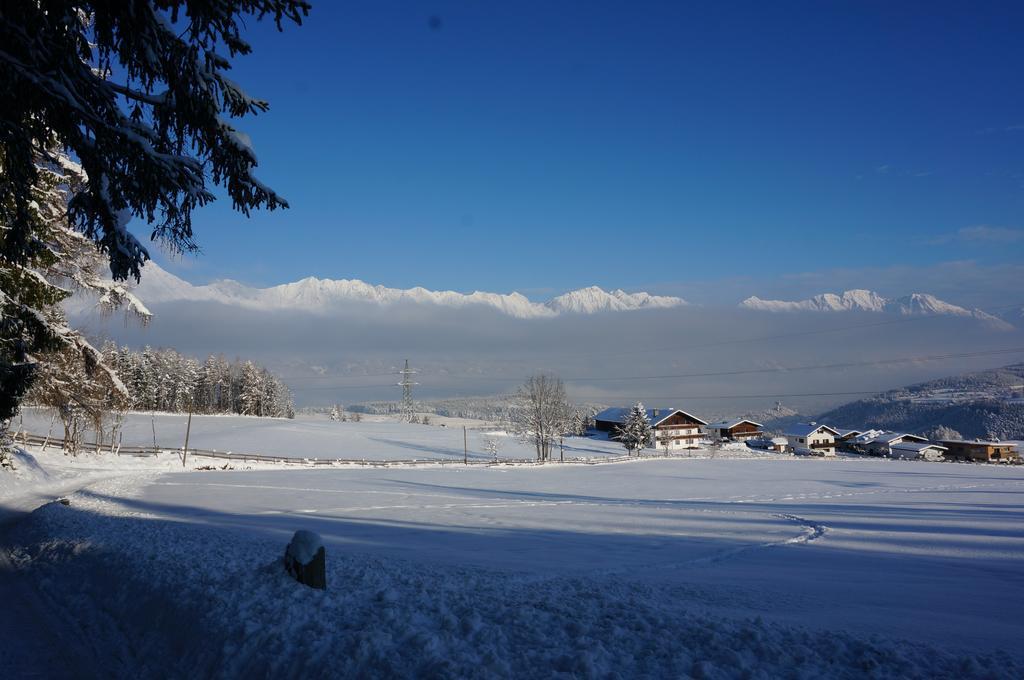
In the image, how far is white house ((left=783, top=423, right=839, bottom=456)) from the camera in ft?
349

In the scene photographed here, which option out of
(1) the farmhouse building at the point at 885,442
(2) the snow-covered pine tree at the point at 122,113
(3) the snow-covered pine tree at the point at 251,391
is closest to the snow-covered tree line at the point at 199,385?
(3) the snow-covered pine tree at the point at 251,391

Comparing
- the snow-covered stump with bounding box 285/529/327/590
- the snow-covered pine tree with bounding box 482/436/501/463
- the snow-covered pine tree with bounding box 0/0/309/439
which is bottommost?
the snow-covered pine tree with bounding box 482/436/501/463

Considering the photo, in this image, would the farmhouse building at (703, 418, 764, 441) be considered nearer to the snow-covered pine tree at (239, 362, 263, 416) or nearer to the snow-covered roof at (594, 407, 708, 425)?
the snow-covered roof at (594, 407, 708, 425)

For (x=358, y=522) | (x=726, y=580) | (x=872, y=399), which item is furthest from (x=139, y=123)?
(x=872, y=399)

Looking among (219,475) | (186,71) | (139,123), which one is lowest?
(219,475)

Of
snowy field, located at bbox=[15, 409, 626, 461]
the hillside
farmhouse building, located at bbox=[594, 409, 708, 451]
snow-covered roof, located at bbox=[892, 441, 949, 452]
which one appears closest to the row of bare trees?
snowy field, located at bbox=[15, 409, 626, 461]

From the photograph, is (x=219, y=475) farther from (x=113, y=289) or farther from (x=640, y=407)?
(x=640, y=407)

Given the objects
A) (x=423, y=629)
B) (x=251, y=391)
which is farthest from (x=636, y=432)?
(x=423, y=629)

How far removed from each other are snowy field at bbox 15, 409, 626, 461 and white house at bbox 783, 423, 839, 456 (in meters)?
35.5

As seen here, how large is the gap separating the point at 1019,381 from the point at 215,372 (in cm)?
23333

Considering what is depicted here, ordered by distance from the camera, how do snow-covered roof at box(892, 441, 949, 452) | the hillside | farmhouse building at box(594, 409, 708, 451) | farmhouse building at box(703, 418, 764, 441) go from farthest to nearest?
1. the hillside
2. farmhouse building at box(703, 418, 764, 441)
3. farmhouse building at box(594, 409, 708, 451)
4. snow-covered roof at box(892, 441, 949, 452)

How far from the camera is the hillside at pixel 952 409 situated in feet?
435

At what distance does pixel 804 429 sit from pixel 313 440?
88.7 meters

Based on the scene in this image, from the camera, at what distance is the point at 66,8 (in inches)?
201
